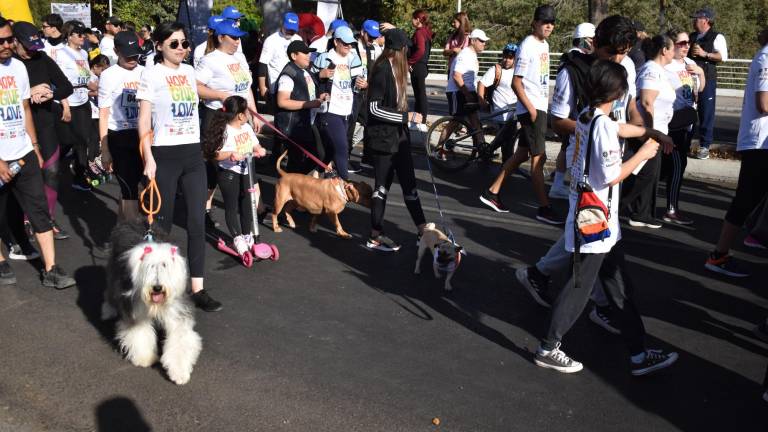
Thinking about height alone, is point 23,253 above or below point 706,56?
below

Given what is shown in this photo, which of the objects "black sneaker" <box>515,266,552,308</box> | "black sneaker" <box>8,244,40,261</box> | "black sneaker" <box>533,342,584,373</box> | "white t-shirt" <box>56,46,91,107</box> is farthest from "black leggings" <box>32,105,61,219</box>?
"black sneaker" <box>533,342,584,373</box>

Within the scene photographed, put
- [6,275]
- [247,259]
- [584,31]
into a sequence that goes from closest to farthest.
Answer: [6,275] < [247,259] < [584,31]

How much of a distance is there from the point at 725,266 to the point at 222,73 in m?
5.15

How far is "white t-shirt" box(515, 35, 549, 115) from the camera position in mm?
8398

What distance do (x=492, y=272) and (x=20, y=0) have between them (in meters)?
7.33

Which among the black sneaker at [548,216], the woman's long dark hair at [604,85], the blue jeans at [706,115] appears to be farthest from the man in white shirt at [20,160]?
the blue jeans at [706,115]

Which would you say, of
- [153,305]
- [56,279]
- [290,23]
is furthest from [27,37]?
[290,23]

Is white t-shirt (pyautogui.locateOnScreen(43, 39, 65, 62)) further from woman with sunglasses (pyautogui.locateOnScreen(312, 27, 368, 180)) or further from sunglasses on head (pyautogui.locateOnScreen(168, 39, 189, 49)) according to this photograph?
sunglasses on head (pyautogui.locateOnScreen(168, 39, 189, 49))

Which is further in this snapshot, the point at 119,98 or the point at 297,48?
the point at 297,48

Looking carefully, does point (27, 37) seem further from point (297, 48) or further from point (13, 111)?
point (297, 48)

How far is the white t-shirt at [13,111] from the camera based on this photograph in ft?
19.1

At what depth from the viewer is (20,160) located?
19.6 feet

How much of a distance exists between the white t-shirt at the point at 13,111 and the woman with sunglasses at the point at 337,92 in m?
3.26

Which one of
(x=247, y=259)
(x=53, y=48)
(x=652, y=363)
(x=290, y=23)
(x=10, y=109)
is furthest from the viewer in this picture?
(x=290, y=23)
